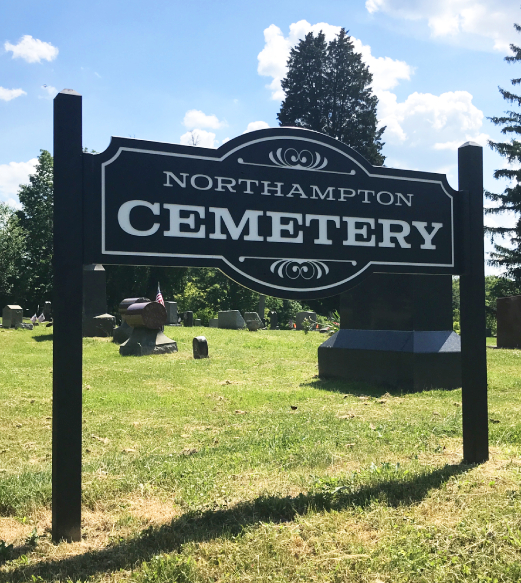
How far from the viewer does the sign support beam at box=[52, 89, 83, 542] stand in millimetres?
3184

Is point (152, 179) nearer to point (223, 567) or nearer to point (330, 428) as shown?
point (223, 567)

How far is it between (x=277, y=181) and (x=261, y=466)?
219 centimetres

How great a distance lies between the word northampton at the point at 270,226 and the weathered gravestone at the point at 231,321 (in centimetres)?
2024

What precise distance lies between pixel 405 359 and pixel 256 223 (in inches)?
212

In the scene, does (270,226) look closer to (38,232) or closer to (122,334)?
(122,334)

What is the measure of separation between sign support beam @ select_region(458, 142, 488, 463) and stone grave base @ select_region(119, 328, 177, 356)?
400 inches

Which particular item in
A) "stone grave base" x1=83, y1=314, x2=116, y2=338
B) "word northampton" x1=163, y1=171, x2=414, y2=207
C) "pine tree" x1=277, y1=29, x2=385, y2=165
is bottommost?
"stone grave base" x1=83, y1=314, x2=116, y2=338

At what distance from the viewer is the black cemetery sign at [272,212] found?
11.5 feet

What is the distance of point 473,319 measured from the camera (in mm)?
4391

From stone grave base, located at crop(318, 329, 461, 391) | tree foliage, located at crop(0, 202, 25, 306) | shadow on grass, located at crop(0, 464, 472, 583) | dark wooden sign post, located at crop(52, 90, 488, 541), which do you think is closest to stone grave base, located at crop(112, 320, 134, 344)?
stone grave base, located at crop(318, 329, 461, 391)

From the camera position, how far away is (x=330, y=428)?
19.2 feet

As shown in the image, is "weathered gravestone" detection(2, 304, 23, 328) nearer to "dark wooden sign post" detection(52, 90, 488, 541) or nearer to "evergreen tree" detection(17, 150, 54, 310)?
"evergreen tree" detection(17, 150, 54, 310)

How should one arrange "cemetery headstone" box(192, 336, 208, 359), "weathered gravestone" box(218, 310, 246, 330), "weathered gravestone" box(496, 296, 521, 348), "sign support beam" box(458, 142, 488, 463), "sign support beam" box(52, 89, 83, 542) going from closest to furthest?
"sign support beam" box(52, 89, 83, 542) < "sign support beam" box(458, 142, 488, 463) < "cemetery headstone" box(192, 336, 208, 359) < "weathered gravestone" box(496, 296, 521, 348) < "weathered gravestone" box(218, 310, 246, 330)

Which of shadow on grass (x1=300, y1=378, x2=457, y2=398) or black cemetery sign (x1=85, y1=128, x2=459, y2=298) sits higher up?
black cemetery sign (x1=85, y1=128, x2=459, y2=298)
